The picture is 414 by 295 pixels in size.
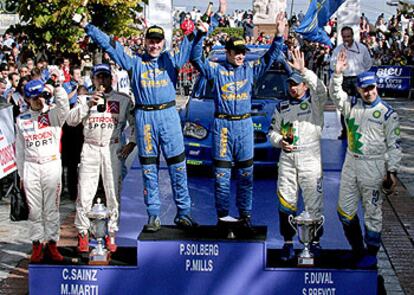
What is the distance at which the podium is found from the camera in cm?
679

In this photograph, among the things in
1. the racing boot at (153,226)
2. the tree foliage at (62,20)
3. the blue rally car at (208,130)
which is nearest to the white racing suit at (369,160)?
the racing boot at (153,226)

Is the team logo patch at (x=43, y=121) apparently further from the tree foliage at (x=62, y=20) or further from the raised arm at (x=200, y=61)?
the tree foliage at (x=62, y=20)

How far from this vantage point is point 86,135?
7.79 meters

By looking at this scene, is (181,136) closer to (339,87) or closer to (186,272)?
(186,272)

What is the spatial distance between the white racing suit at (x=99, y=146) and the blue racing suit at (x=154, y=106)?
0.38m

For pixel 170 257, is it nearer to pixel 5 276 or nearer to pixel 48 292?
pixel 48 292

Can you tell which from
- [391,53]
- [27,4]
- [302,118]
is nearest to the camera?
[302,118]

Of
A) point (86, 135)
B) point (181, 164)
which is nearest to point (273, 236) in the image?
point (181, 164)

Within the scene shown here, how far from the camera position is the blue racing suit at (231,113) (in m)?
7.53

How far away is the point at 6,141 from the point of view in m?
10.8

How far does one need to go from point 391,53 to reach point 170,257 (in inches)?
744

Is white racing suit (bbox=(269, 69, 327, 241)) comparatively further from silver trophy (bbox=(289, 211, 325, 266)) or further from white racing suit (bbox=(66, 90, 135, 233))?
white racing suit (bbox=(66, 90, 135, 233))

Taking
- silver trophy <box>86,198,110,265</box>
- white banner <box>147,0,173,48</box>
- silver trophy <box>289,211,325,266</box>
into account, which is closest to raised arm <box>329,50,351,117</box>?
silver trophy <box>289,211,325,266</box>

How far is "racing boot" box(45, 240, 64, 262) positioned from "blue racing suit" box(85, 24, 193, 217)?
92 cm
